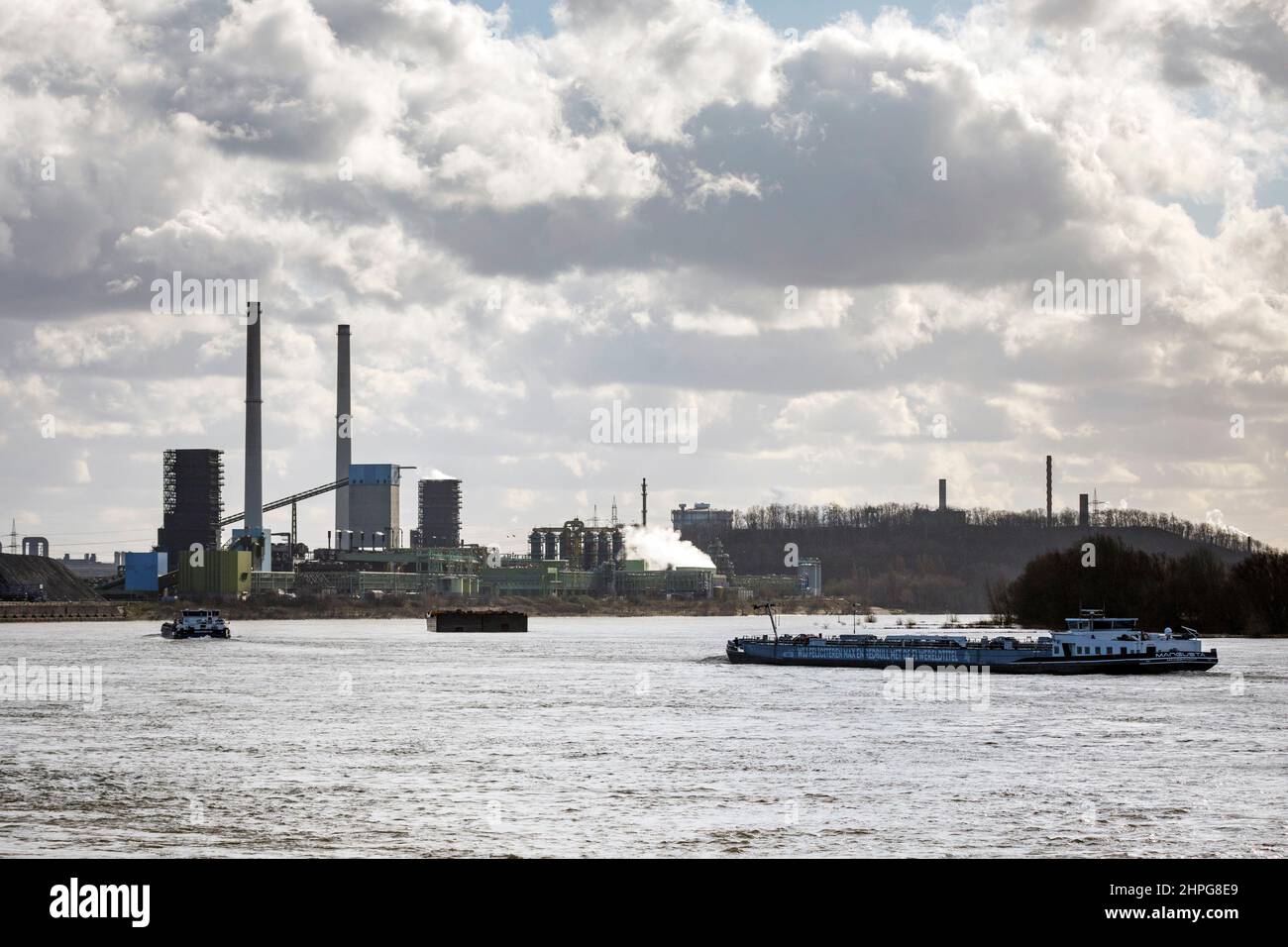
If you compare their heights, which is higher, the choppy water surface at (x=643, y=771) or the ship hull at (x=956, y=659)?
the choppy water surface at (x=643, y=771)

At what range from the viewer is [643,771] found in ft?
210

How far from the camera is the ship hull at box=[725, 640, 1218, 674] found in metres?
142

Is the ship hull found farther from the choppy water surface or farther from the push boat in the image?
the choppy water surface

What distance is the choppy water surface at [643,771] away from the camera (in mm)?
46250

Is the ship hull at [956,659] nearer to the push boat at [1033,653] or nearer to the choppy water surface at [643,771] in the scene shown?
the push boat at [1033,653]

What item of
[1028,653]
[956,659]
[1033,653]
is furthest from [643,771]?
[956,659]

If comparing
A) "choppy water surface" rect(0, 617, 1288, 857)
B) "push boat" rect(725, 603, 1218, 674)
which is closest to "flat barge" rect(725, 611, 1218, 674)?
"push boat" rect(725, 603, 1218, 674)

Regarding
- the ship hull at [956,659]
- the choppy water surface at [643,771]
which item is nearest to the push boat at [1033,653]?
the ship hull at [956,659]

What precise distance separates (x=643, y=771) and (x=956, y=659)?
9489 cm

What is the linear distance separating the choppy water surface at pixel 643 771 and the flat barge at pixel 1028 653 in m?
18.4

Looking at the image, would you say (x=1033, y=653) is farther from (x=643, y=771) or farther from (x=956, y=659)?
(x=643, y=771)

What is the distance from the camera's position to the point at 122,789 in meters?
57.4
